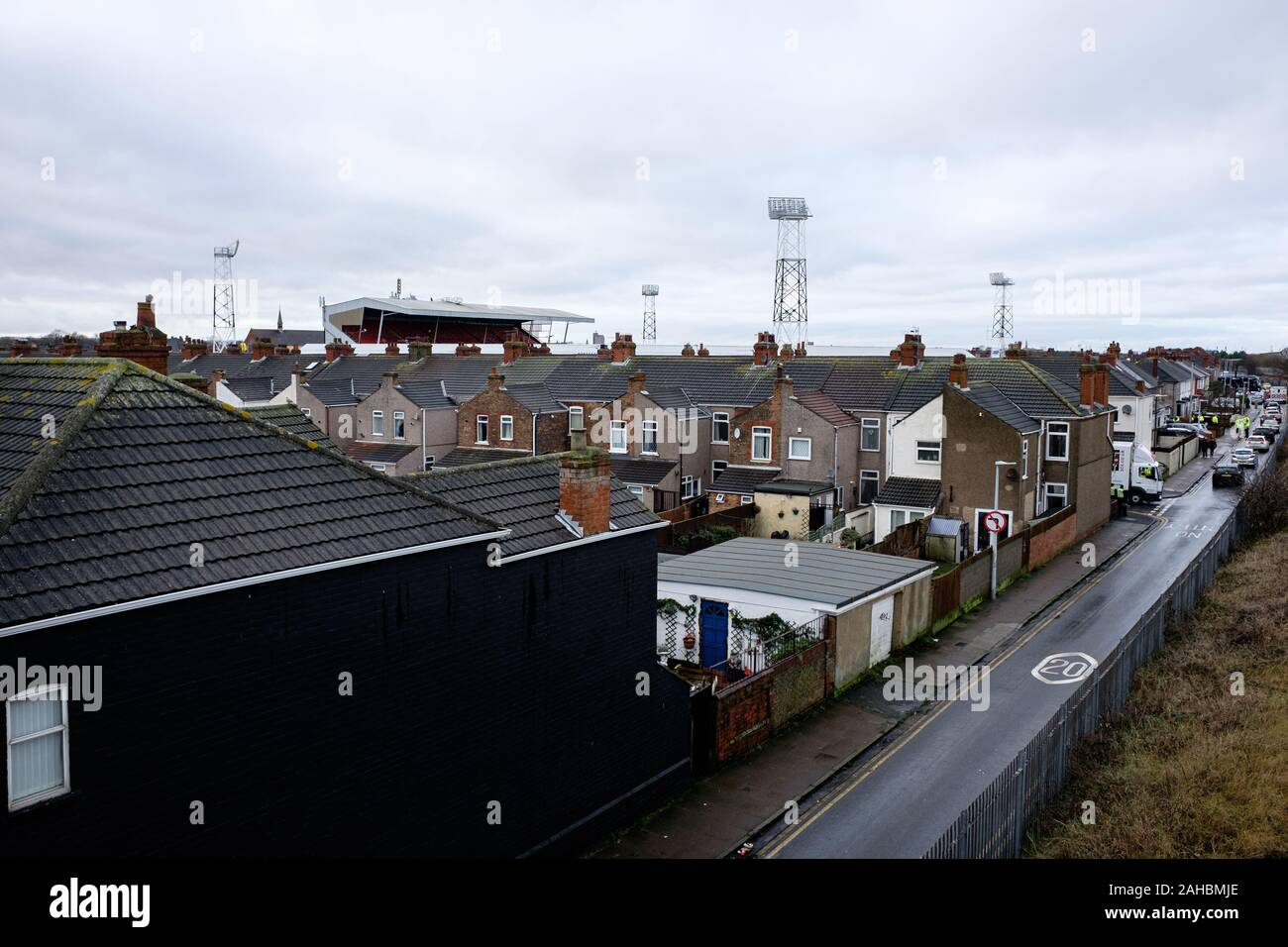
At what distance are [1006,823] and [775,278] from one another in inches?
2297

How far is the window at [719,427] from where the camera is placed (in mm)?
44688

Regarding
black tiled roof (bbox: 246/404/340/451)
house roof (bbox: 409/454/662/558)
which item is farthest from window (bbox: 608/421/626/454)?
black tiled roof (bbox: 246/404/340/451)

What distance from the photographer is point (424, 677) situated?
12820 mm

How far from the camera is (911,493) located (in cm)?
3844

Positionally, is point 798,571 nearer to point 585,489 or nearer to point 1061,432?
point 585,489

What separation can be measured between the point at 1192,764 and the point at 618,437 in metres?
30.8

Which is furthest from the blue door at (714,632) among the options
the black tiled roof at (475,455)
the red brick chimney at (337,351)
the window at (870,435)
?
the red brick chimney at (337,351)

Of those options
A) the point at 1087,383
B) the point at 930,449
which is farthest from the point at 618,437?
the point at 1087,383

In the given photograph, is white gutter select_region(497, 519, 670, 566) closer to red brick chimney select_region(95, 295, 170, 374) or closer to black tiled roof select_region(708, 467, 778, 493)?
red brick chimney select_region(95, 295, 170, 374)

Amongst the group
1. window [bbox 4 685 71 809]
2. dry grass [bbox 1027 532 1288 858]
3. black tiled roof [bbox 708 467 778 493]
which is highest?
black tiled roof [bbox 708 467 778 493]

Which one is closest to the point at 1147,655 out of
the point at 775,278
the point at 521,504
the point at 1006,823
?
the point at 1006,823

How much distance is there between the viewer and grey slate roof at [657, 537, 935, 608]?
23.3 meters

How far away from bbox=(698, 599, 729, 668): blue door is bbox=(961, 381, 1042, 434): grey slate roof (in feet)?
62.3

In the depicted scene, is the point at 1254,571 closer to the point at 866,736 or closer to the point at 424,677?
the point at 866,736
